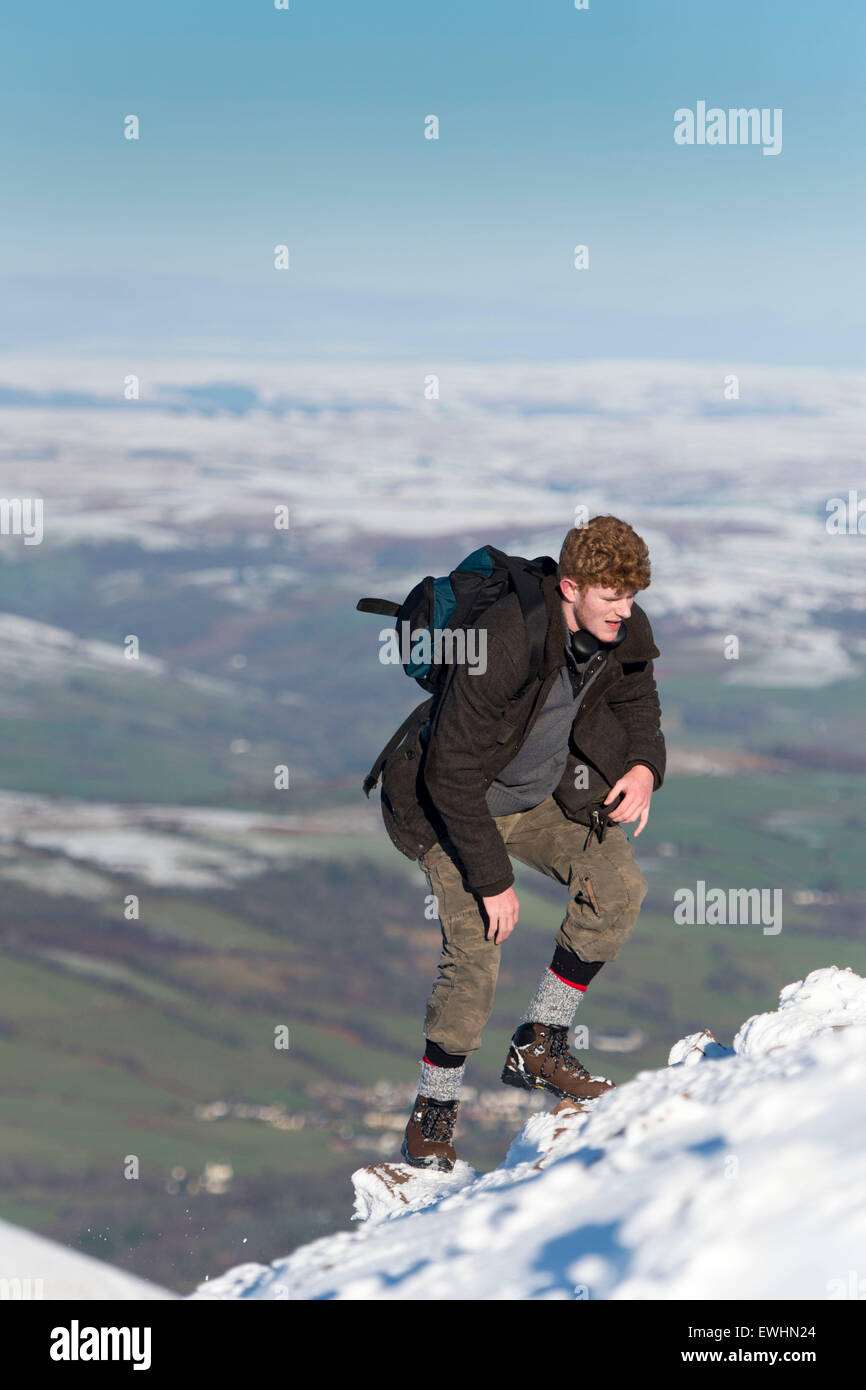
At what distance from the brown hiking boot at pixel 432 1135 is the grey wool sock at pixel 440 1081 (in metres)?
0.06

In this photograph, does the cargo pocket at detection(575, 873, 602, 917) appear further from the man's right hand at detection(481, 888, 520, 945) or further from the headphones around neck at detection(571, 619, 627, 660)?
the headphones around neck at detection(571, 619, 627, 660)

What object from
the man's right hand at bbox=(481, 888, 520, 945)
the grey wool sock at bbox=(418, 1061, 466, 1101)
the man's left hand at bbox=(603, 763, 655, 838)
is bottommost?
the grey wool sock at bbox=(418, 1061, 466, 1101)

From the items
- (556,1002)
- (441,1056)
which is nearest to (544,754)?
(556,1002)

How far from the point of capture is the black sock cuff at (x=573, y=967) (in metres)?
7.72

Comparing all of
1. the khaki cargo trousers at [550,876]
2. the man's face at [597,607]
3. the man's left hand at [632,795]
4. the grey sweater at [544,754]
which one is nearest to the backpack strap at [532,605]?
the man's face at [597,607]

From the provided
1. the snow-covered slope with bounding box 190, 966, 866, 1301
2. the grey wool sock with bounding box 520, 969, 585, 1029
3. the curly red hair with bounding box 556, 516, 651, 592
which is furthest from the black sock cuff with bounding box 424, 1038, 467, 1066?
the curly red hair with bounding box 556, 516, 651, 592

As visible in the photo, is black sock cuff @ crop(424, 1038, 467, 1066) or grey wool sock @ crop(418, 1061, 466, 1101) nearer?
black sock cuff @ crop(424, 1038, 467, 1066)

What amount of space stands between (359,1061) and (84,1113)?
1293 inches

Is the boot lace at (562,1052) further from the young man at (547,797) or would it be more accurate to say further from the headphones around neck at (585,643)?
the headphones around neck at (585,643)

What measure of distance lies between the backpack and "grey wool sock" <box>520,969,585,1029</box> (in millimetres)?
2222

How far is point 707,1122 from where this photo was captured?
5.68 m

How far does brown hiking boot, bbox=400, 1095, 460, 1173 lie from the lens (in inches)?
308
